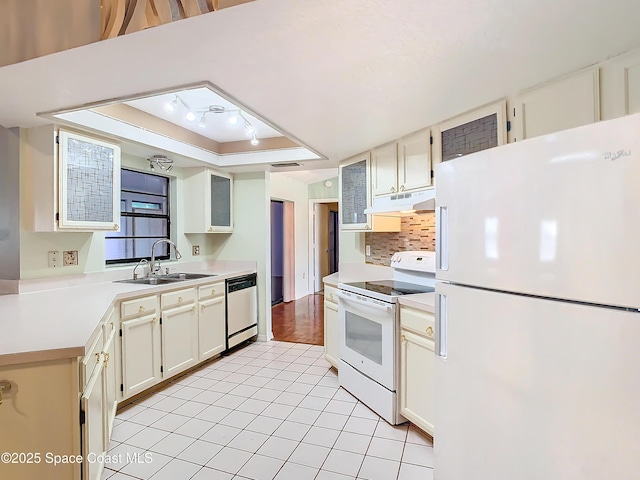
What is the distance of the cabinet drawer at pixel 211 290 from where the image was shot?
335 centimetres

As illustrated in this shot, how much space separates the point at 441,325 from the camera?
160 cm

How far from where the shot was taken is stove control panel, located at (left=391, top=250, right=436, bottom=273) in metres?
2.69

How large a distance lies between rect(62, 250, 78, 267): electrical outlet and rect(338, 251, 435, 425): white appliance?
7.13 ft

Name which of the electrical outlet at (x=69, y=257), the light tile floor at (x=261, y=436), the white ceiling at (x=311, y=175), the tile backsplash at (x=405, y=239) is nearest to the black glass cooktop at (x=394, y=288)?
the tile backsplash at (x=405, y=239)

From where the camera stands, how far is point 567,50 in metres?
1.38

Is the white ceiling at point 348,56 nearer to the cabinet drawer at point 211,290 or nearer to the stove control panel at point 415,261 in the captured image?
the stove control panel at point 415,261

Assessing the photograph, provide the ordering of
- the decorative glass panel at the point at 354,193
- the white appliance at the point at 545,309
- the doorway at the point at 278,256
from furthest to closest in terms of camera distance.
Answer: the doorway at the point at 278,256, the decorative glass panel at the point at 354,193, the white appliance at the point at 545,309

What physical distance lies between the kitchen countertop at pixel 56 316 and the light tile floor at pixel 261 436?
0.88 metres

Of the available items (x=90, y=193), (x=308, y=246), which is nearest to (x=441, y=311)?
(x=90, y=193)

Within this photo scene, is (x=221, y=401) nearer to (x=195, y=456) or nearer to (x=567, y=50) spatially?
(x=195, y=456)

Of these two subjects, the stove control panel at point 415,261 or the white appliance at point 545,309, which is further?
the stove control panel at point 415,261

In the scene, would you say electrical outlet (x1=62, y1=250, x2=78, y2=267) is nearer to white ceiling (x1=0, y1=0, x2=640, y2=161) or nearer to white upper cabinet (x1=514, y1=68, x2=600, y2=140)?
white ceiling (x1=0, y1=0, x2=640, y2=161)

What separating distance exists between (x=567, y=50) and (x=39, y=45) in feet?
7.34

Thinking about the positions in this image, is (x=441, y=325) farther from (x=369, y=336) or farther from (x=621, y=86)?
(x=621, y=86)
